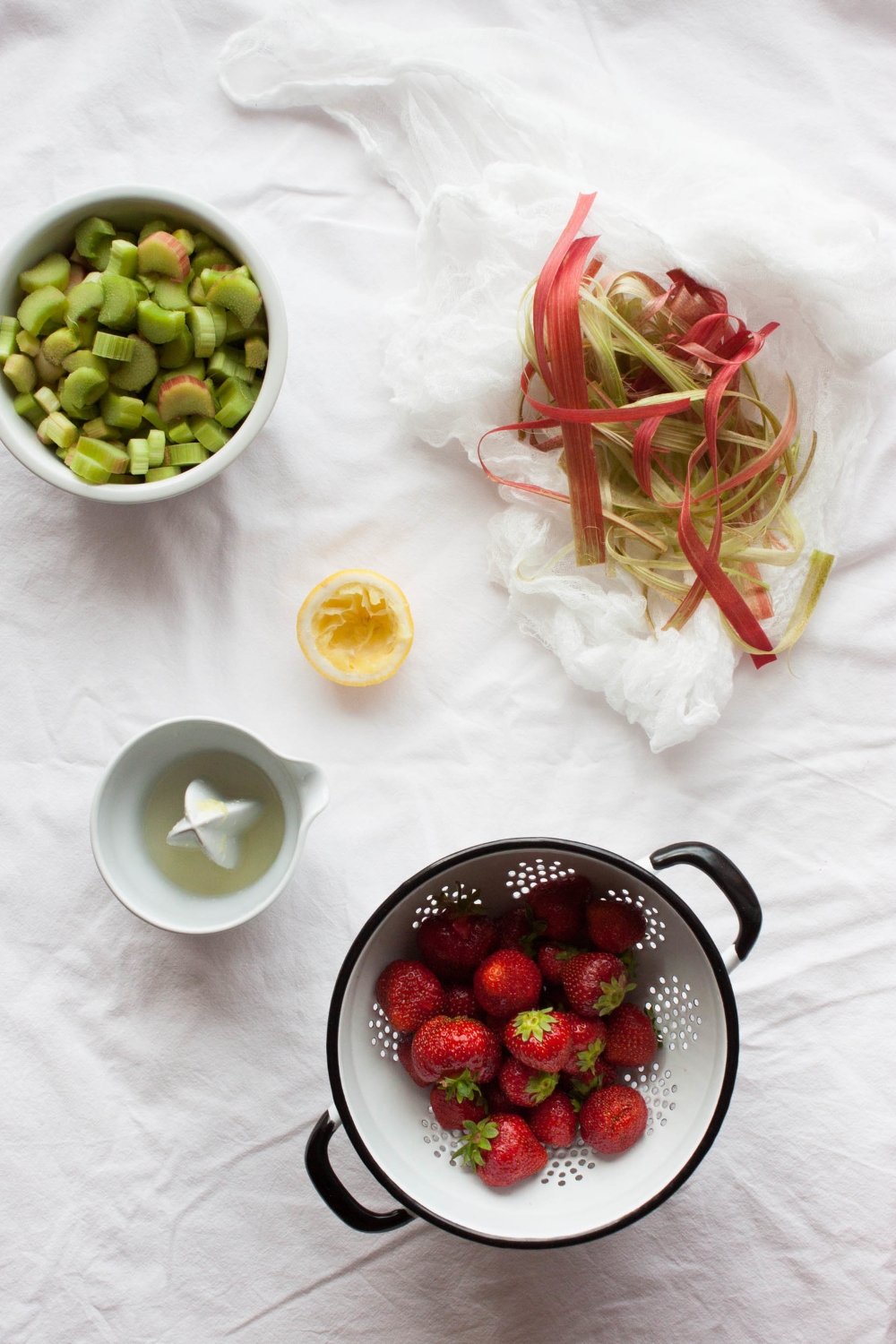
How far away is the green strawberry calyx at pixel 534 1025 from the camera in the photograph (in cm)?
109

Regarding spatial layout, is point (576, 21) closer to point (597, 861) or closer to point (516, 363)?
point (516, 363)

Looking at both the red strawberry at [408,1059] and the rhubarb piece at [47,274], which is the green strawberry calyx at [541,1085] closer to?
the red strawberry at [408,1059]

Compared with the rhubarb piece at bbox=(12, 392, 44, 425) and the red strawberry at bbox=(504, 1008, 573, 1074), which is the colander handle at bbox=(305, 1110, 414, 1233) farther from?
the rhubarb piece at bbox=(12, 392, 44, 425)

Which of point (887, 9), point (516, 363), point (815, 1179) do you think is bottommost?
point (815, 1179)

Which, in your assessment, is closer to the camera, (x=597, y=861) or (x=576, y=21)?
(x=597, y=861)

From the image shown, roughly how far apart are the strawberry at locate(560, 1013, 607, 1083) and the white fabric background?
28 cm

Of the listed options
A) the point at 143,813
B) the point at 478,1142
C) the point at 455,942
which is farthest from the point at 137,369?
the point at 478,1142

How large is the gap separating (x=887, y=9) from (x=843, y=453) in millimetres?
652

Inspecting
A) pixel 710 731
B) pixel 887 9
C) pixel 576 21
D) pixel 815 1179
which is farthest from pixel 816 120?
pixel 815 1179

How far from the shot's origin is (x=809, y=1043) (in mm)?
1328

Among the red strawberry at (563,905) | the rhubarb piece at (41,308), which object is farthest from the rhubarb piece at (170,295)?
the red strawberry at (563,905)

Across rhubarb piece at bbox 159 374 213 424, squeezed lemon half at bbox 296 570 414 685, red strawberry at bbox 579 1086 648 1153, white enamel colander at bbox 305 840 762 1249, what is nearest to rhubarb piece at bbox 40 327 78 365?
rhubarb piece at bbox 159 374 213 424

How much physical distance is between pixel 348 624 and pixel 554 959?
53 cm

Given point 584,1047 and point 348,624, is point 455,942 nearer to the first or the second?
point 584,1047
